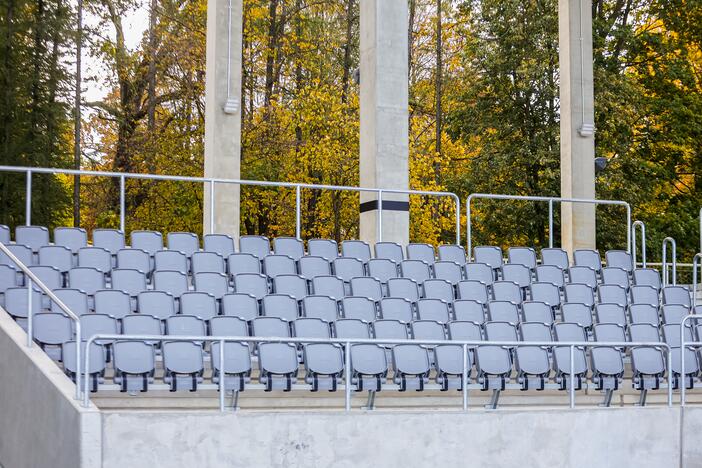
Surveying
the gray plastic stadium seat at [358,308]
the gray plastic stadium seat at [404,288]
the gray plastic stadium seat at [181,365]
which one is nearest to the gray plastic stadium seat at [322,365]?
the gray plastic stadium seat at [181,365]

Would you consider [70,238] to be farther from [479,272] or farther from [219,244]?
[479,272]

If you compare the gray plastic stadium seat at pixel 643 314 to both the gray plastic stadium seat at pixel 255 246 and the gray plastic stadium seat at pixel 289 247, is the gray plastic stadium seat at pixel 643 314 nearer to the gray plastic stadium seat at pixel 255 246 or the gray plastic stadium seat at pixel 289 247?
the gray plastic stadium seat at pixel 289 247

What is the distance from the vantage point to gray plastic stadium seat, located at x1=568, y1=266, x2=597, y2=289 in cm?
1423

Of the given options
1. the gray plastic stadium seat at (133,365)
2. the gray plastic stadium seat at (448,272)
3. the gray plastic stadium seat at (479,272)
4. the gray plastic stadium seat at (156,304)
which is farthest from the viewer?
the gray plastic stadium seat at (479,272)

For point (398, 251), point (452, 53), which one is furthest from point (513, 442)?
point (452, 53)

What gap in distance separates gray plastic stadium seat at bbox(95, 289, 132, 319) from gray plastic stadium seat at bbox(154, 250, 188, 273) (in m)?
1.57

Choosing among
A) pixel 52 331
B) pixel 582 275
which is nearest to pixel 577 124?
pixel 582 275

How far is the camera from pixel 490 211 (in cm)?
2839

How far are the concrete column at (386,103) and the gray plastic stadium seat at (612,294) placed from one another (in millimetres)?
3406

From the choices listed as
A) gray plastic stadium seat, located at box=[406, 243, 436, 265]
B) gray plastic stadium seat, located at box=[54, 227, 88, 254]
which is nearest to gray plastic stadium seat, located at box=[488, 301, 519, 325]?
gray plastic stadium seat, located at box=[406, 243, 436, 265]

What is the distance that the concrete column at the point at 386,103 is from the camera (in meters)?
16.0

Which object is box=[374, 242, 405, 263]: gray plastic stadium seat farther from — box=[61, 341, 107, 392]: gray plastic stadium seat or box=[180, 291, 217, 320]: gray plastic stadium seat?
box=[61, 341, 107, 392]: gray plastic stadium seat

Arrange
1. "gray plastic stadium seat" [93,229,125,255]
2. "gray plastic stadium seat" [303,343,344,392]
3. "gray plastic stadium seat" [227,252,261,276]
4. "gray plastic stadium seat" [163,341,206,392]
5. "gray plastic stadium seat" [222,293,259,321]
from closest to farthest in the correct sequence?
"gray plastic stadium seat" [163,341,206,392] < "gray plastic stadium seat" [303,343,344,392] < "gray plastic stadium seat" [222,293,259,321] < "gray plastic stadium seat" [227,252,261,276] < "gray plastic stadium seat" [93,229,125,255]

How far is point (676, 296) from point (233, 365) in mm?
7216
